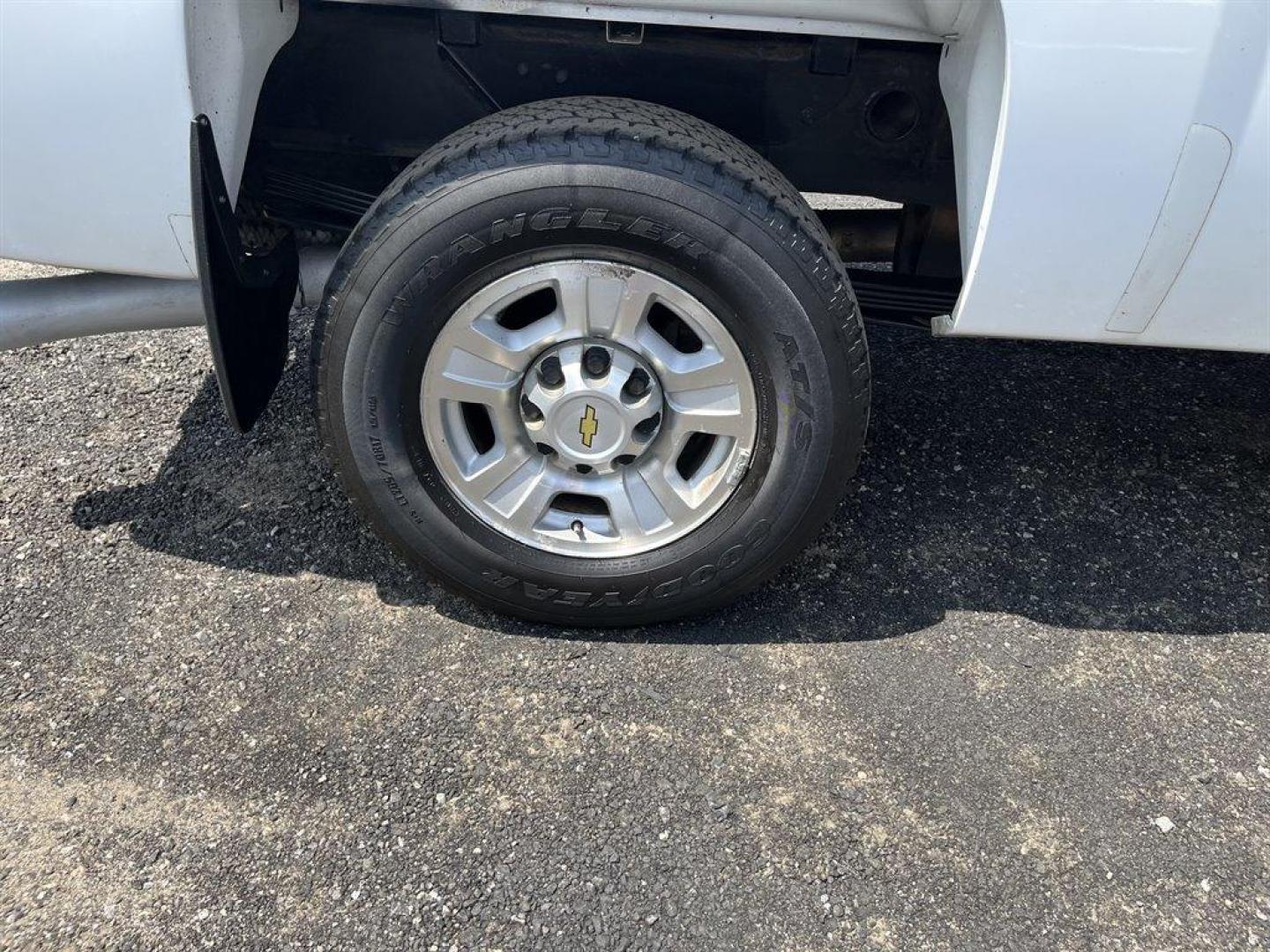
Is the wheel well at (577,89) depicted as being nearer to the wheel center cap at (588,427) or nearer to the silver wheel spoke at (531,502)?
the wheel center cap at (588,427)

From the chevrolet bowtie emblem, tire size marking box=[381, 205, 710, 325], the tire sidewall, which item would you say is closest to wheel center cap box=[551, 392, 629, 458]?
the chevrolet bowtie emblem

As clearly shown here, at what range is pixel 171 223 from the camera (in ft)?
6.89

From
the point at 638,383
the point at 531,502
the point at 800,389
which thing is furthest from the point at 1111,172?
the point at 531,502

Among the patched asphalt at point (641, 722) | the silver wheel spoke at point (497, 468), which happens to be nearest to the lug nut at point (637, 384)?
the silver wheel spoke at point (497, 468)

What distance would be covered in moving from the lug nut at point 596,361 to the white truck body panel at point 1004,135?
0.72 m

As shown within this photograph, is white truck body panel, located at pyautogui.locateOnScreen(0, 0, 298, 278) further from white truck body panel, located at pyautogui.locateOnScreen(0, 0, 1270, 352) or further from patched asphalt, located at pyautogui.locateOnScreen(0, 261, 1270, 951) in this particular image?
patched asphalt, located at pyautogui.locateOnScreen(0, 261, 1270, 951)

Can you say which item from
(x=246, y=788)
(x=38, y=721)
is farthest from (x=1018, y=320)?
(x=38, y=721)

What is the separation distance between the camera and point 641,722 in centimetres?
226

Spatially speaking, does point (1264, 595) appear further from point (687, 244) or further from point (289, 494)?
point (289, 494)

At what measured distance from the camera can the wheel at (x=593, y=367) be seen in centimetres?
214

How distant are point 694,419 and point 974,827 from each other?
1.06 meters

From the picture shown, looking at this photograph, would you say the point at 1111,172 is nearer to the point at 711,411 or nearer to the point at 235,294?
the point at 711,411

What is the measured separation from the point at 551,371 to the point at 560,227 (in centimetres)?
34

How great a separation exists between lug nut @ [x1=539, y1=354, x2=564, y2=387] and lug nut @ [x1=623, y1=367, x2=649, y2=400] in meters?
0.15
